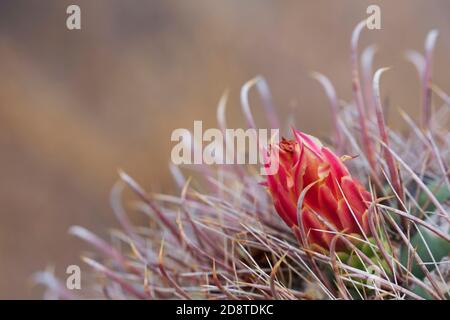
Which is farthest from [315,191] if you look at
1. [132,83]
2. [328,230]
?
[132,83]

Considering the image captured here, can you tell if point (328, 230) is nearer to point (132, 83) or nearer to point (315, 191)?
point (315, 191)

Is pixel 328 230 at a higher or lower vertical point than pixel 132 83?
lower

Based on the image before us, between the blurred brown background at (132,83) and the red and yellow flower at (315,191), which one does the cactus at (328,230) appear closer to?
the red and yellow flower at (315,191)

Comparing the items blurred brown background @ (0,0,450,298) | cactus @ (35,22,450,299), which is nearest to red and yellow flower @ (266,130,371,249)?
cactus @ (35,22,450,299)

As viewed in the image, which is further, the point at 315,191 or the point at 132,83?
the point at 132,83

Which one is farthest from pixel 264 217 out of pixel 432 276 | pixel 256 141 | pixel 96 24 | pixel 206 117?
pixel 206 117

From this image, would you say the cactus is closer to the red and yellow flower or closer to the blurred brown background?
the red and yellow flower

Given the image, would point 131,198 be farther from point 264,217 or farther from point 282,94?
point 264,217
